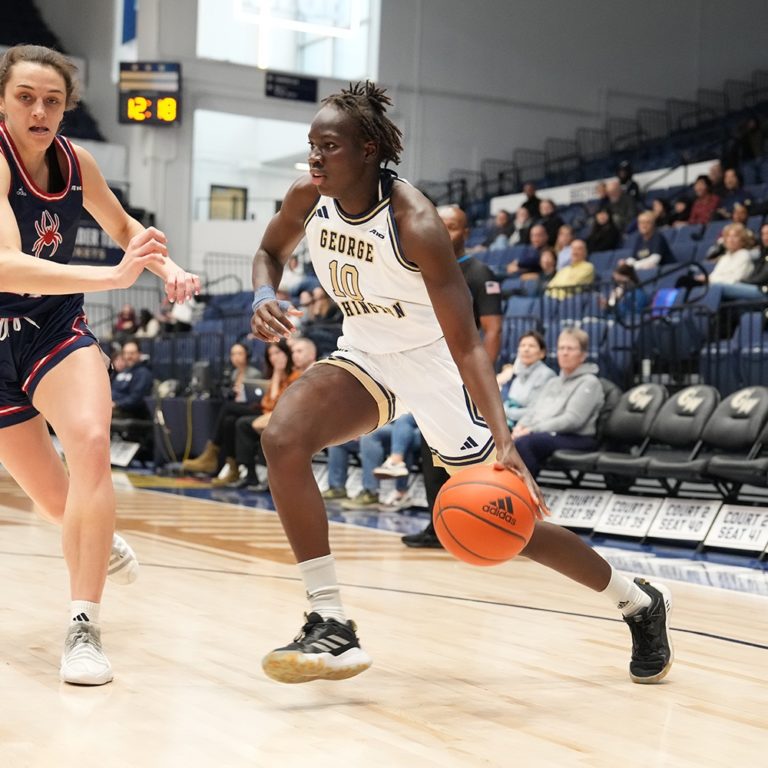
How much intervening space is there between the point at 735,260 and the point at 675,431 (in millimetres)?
3282

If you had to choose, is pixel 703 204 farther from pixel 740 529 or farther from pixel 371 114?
pixel 371 114

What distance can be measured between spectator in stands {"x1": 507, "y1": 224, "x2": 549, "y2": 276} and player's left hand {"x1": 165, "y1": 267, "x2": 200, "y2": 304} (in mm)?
10733

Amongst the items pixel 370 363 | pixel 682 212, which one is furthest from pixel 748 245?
pixel 370 363

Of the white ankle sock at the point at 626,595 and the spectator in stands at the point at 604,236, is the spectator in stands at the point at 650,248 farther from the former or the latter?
the white ankle sock at the point at 626,595

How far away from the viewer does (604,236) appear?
13898 millimetres

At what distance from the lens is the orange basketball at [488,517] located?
118 inches

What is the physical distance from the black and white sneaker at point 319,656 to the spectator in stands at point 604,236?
1130cm

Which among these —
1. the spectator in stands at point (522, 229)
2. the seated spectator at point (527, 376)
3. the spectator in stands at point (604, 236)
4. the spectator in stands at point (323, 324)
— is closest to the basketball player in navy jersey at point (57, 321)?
the seated spectator at point (527, 376)

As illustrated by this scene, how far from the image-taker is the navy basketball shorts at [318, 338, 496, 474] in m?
3.29

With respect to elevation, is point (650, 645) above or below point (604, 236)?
below

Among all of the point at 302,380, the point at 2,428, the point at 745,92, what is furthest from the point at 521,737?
the point at 745,92

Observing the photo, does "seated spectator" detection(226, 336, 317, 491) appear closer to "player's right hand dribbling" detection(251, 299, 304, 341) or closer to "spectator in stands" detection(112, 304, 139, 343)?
"player's right hand dribbling" detection(251, 299, 304, 341)

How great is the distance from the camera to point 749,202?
43.3 ft

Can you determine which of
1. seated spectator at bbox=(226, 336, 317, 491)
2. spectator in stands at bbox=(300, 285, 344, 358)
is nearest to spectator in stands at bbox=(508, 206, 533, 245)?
spectator in stands at bbox=(300, 285, 344, 358)
